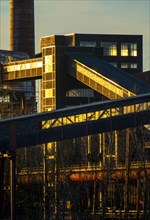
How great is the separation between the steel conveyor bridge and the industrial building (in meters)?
0.04

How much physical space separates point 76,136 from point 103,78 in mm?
17240

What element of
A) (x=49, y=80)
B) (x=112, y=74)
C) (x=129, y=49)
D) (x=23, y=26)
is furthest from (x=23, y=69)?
(x=129, y=49)

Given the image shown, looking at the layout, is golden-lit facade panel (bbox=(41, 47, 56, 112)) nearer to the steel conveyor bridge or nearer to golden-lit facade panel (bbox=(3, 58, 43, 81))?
golden-lit facade panel (bbox=(3, 58, 43, 81))

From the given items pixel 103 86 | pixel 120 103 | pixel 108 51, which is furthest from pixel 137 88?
pixel 108 51

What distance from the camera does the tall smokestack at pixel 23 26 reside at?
3147 inches

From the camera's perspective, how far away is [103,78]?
52.0 meters

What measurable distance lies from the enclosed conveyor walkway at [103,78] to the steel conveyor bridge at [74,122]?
12548 millimetres

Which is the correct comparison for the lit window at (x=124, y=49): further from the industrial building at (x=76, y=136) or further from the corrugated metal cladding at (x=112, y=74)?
the corrugated metal cladding at (x=112, y=74)

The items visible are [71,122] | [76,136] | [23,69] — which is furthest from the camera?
[23,69]

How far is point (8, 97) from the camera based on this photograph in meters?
67.5

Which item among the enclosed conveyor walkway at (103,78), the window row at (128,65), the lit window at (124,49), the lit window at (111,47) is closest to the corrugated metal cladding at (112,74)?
the enclosed conveyor walkway at (103,78)

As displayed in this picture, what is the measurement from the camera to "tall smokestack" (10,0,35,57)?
79.9 meters

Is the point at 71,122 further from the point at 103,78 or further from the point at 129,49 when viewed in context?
the point at 129,49

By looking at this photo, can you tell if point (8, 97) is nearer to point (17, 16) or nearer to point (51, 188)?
point (17, 16)
